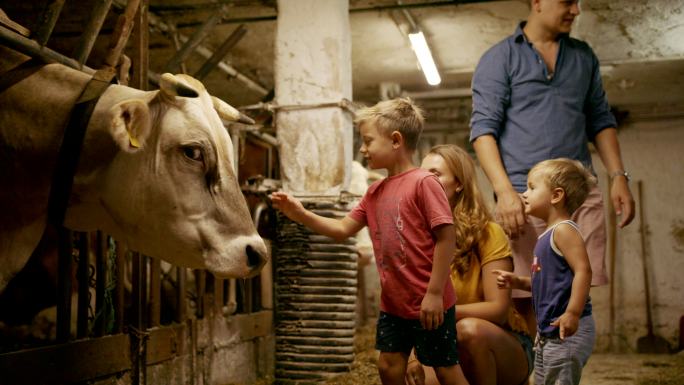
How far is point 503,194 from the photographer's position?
9.23 ft

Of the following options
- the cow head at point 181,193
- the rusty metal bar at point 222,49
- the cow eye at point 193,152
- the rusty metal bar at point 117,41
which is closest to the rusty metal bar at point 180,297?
the rusty metal bar at point 117,41

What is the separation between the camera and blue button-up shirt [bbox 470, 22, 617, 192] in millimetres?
3004

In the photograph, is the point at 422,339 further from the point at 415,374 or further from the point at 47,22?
the point at 47,22

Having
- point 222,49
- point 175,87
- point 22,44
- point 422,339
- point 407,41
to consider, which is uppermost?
point 407,41

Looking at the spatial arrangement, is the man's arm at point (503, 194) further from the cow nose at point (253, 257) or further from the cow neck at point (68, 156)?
the cow neck at point (68, 156)

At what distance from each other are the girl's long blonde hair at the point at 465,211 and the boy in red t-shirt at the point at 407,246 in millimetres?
351

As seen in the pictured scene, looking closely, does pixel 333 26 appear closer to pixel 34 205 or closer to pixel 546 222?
pixel 546 222

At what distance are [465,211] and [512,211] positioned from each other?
0.91 feet

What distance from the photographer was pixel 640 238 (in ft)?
29.7

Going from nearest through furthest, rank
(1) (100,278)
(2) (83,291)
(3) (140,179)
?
(3) (140,179) → (2) (83,291) → (1) (100,278)

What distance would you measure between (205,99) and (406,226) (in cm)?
86

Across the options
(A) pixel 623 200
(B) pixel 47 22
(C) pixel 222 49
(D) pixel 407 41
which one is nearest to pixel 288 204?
(B) pixel 47 22

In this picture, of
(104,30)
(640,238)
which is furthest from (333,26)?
(640,238)

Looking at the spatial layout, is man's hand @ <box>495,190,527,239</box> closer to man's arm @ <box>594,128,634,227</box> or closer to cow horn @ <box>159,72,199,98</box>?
man's arm @ <box>594,128,634,227</box>
